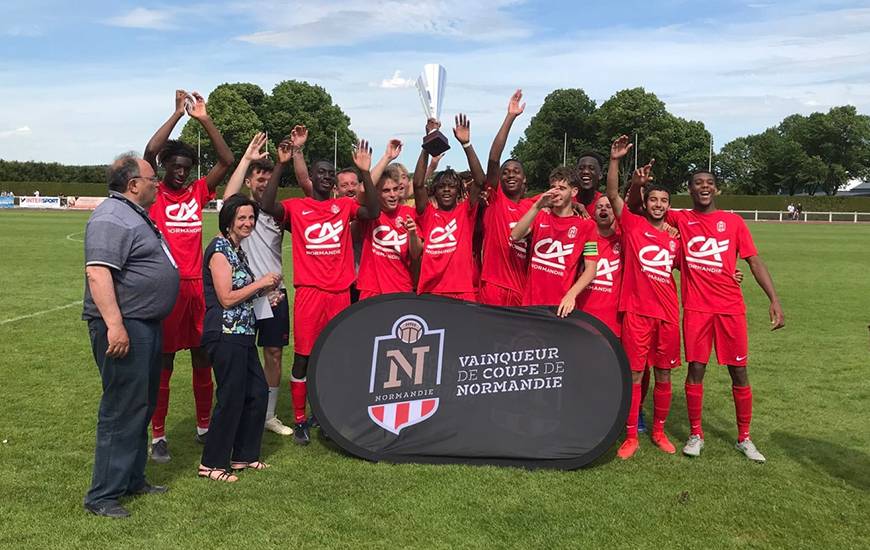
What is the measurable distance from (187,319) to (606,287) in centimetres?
339

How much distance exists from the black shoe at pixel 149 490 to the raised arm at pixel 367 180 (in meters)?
2.49

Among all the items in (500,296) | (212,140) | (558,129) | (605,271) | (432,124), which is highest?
(558,129)

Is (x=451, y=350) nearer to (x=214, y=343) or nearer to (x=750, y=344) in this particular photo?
(x=214, y=343)

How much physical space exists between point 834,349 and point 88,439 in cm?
897

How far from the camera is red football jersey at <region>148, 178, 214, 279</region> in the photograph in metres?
5.44

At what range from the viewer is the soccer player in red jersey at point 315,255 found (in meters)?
5.56

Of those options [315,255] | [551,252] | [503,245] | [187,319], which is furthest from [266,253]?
[551,252]

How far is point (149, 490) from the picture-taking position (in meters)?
4.55

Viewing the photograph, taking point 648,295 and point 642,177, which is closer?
point 648,295

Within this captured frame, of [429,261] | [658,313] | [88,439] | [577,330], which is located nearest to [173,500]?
[88,439]

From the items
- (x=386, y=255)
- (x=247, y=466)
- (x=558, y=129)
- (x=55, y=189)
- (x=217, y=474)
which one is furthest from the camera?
(x=558, y=129)

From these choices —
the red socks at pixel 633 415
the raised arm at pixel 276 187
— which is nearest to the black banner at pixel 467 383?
the red socks at pixel 633 415

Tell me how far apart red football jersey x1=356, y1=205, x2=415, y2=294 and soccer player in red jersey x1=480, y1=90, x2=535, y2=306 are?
670 millimetres

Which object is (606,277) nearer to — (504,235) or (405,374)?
(504,235)
